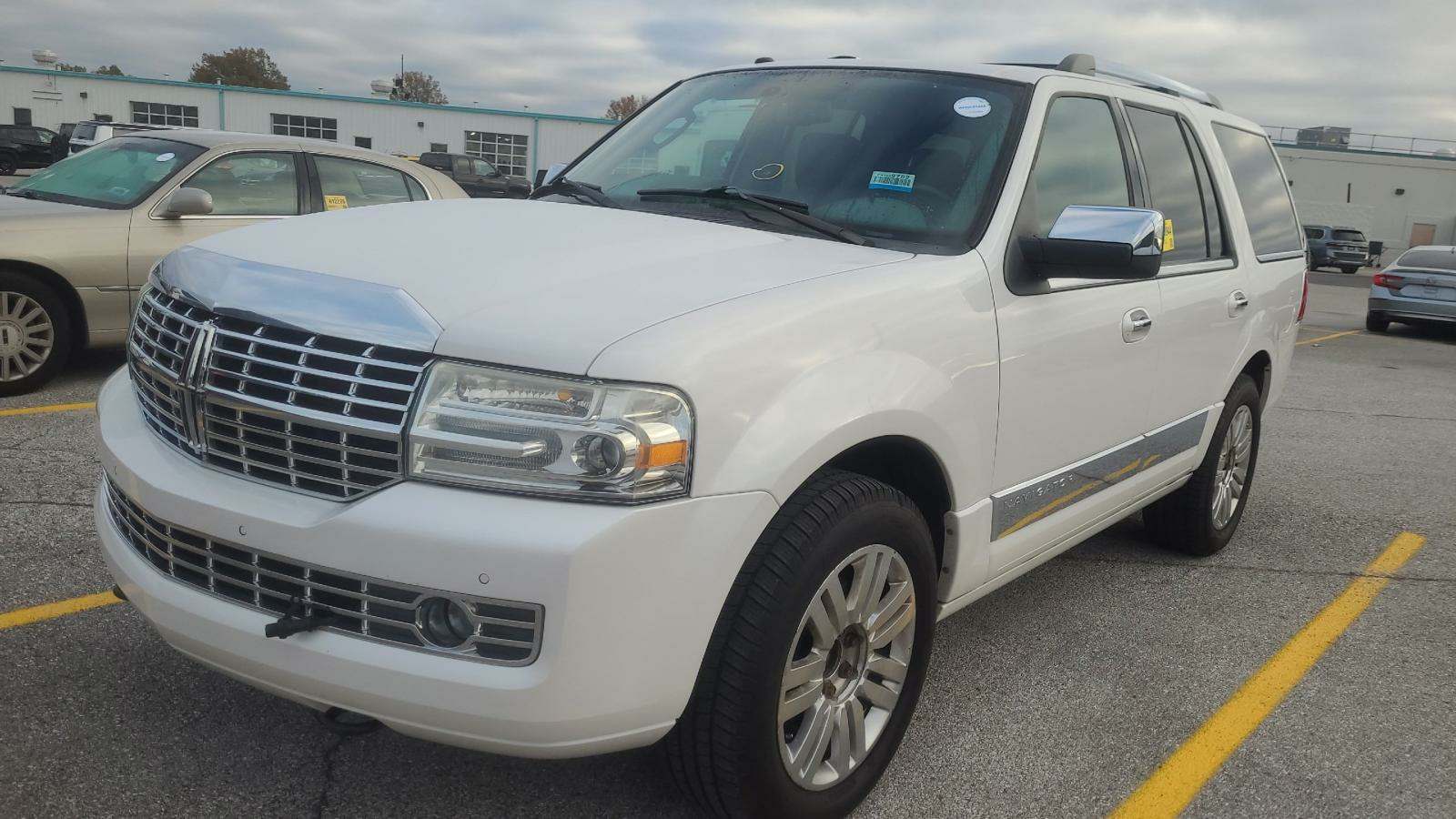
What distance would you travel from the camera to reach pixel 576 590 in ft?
6.72

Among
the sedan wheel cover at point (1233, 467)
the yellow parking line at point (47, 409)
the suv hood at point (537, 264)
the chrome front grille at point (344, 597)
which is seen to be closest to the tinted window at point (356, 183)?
the yellow parking line at point (47, 409)

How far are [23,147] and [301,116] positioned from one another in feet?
49.7

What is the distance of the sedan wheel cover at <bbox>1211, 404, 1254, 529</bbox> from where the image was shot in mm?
4914

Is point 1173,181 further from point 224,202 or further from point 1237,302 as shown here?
point 224,202

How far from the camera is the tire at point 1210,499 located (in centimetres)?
478

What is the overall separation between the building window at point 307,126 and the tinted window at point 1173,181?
4828cm

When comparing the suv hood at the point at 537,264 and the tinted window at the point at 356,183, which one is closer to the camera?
the suv hood at the point at 537,264

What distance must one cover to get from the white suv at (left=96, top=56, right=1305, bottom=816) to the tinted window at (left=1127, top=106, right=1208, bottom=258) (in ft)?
1.83

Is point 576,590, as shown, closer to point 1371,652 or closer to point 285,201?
point 1371,652

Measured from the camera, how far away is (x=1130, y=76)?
4.48 meters

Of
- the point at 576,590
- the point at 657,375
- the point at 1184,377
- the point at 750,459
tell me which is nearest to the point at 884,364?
the point at 750,459

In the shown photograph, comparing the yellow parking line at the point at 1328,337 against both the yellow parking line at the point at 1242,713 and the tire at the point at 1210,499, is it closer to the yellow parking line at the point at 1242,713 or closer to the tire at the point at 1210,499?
the tire at the point at 1210,499

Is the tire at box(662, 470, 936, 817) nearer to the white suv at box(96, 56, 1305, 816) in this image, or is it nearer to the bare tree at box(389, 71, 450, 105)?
the white suv at box(96, 56, 1305, 816)

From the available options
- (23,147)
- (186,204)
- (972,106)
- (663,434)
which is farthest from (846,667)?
(23,147)
